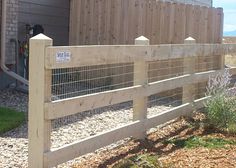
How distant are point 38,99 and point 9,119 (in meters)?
3.45

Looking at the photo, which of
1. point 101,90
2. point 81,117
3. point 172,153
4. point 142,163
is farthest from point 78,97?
point 101,90

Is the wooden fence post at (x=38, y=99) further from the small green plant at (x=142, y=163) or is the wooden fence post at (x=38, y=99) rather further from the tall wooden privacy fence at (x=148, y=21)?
the tall wooden privacy fence at (x=148, y=21)

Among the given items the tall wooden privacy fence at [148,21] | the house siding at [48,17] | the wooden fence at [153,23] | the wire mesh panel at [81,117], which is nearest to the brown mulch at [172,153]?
the wire mesh panel at [81,117]

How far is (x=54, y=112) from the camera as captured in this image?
5.06 m

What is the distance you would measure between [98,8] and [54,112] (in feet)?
26.5

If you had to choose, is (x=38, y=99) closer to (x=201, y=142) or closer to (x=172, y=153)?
(x=172, y=153)

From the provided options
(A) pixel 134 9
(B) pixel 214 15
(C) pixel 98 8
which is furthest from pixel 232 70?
(C) pixel 98 8

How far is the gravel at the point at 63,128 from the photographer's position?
20.7 ft

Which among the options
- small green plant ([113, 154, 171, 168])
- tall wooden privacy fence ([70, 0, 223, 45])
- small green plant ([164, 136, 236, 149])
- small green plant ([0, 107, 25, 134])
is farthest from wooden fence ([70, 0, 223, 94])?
small green plant ([113, 154, 171, 168])

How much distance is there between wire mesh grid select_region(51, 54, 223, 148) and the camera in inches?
306

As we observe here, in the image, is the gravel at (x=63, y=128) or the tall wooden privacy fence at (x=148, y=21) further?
the tall wooden privacy fence at (x=148, y=21)

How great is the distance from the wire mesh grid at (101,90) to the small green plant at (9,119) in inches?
23.0

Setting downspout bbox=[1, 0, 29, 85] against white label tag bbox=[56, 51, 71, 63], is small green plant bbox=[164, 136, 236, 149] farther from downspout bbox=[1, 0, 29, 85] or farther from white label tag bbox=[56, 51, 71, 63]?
downspout bbox=[1, 0, 29, 85]

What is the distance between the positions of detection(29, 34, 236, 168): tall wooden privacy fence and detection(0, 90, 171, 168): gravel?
435 millimetres
